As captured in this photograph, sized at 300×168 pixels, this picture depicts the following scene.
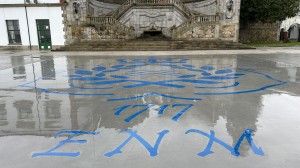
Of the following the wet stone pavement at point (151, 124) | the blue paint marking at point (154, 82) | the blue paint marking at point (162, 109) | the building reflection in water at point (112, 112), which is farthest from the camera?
the blue paint marking at point (154, 82)

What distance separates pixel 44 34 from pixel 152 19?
444 inches

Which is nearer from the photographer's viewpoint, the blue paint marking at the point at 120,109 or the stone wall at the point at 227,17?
the blue paint marking at the point at 120,109

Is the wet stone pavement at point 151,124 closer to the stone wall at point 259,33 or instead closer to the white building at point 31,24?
the white building at point 31,24

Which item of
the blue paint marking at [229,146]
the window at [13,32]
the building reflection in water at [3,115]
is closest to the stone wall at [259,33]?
the window at [13,32]

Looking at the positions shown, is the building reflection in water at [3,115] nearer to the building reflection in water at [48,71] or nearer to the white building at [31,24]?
the building reflection in water at [48,71]

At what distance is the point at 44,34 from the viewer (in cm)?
2311

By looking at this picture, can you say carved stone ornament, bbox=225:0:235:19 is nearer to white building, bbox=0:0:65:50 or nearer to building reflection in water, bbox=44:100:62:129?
white building, bbox=0:0:65:50

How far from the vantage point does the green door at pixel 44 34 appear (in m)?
22.8

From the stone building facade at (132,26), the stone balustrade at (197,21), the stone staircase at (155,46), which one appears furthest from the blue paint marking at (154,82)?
A: the stone balustrade at (197,21)

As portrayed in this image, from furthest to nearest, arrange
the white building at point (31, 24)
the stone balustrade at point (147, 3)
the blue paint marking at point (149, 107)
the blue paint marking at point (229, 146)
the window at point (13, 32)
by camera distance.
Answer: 1. the stone balustrade at point (147, 3)
2. the window at point (13, 32)
3. the white building at point (31, 24)
4. the blue paint marking at point (149, 107)
5. the blue paint marking at point (229, 146)

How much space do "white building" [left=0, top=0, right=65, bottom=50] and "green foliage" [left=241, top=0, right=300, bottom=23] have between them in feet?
68.2

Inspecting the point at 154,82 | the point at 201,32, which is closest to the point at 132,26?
the point at 201,32

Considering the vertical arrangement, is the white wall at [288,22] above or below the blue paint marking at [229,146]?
above

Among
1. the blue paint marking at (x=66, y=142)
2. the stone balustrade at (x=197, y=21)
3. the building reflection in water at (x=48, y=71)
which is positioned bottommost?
the blue paint marking at (x=66, y=142)
